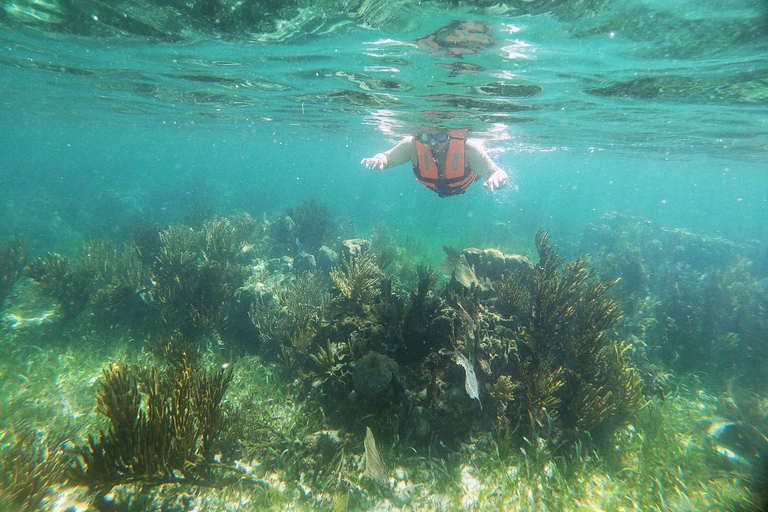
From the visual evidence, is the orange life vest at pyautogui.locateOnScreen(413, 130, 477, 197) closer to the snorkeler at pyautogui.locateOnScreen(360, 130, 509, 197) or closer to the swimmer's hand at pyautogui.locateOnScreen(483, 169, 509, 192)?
the snorkeler at pyautogui.locateOnScreen(360, 130, 509, 197)

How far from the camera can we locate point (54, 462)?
3.71 metres

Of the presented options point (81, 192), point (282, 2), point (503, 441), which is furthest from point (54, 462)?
point (81, 192)

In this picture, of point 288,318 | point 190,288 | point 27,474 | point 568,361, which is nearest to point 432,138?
point 288,318

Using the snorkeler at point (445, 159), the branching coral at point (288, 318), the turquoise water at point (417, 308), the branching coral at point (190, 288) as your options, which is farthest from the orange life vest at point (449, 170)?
the branching coral at point (190, 288)

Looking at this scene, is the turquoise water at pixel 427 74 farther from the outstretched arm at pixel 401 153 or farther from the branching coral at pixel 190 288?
the branching coral at pixel 190 288

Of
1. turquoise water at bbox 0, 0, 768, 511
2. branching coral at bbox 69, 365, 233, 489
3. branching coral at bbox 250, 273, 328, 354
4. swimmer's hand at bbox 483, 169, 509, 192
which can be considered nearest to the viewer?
branching coral at bbox 69, 365, 233, 489

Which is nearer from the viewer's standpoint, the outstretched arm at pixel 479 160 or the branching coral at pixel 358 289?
the branching coral at pixel 358 289

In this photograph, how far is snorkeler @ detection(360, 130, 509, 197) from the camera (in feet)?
25.5

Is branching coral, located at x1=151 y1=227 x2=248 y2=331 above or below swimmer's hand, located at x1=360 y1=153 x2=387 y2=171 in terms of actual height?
below

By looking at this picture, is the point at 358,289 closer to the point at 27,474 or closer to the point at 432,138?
the point at 432,138

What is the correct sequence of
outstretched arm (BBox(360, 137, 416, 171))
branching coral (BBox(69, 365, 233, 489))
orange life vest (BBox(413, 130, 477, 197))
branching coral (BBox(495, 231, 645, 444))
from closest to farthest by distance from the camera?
branching coral (BBox(69, 365, 233, 489)), branching coral (BBox(495, 231, 645, 444)), orange life vest (BBox(413, 130, 477, 197)), outstretched arm (BBox(360, 137, 416, 171))

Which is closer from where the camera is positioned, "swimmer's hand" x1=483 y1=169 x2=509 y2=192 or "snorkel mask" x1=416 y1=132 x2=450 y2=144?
"swimmer's hand" x1=483 y1=169 x2=509 y2=192

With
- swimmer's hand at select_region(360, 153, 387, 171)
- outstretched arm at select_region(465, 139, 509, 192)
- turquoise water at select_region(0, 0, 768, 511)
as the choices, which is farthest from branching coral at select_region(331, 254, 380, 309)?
outstretched arm at select_region(465, 139, 509, 192)

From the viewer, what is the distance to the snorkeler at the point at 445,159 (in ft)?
25.5
